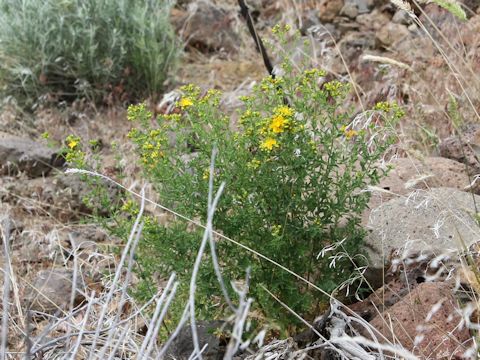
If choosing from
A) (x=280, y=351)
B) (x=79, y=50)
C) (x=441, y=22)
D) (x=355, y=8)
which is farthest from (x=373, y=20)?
(x=280, y=351)

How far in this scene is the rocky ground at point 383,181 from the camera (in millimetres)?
2600

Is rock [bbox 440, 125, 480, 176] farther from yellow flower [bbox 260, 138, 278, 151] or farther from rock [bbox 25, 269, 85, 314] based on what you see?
rock [bbox 25, 269, 85, 314]

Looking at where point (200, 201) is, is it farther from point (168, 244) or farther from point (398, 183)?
point (398, 183)

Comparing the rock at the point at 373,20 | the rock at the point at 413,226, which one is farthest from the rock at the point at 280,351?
the rock at the point at 373,20

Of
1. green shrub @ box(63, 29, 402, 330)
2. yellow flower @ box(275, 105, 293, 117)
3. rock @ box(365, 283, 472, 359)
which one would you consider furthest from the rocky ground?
yellow flower @ box(275, 105, 293, 117)

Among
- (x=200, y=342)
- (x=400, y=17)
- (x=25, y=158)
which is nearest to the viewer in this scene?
(x=200, y=342)

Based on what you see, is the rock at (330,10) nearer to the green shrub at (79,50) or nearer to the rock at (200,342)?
the green shrub at (79,50)

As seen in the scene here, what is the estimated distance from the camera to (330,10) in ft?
22.3

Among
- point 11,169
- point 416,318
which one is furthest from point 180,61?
point 416,318

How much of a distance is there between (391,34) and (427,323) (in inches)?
161

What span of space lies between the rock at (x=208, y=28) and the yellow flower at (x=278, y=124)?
14.9ft

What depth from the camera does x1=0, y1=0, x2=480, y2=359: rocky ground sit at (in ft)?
Result: 8.53

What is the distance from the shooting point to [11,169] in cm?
492

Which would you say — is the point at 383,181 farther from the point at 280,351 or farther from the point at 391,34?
the point at 391,34
